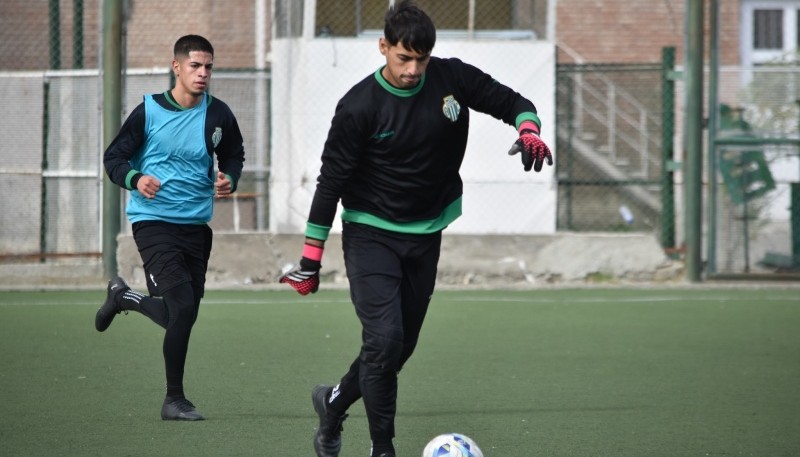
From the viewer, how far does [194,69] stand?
692 centimetres

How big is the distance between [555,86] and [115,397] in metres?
7.64

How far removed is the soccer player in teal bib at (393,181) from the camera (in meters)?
5.20

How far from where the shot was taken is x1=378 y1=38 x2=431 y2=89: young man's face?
202 inches

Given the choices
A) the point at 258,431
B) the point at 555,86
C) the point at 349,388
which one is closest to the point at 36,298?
the point at 555,86

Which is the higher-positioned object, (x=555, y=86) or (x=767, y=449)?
(x=555, y=86)

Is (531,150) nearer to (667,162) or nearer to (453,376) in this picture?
(453,376)

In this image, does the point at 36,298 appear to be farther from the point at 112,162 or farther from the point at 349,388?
the point at 349,388

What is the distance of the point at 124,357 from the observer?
338 inches

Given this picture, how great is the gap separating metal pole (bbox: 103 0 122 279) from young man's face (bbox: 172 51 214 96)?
20.2 feet

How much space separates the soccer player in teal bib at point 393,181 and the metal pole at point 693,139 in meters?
8.30

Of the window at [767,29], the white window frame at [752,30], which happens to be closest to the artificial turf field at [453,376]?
the white window frame at [752,30]

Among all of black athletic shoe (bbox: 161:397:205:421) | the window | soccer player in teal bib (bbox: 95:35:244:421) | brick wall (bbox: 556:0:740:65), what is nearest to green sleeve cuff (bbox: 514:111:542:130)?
soccer player in teal bib (bbox: 95:35:244:421)

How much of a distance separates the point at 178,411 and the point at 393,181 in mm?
1931

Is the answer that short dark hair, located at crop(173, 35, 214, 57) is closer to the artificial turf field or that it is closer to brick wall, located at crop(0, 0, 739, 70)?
the artificial turf field
